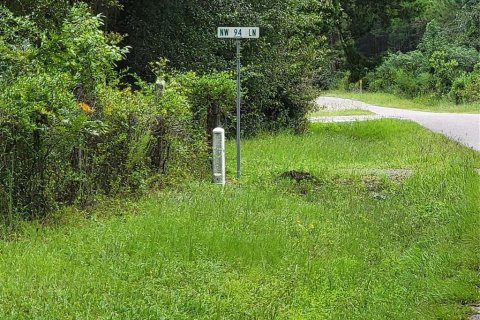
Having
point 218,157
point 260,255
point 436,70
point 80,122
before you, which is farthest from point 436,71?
point 260,255

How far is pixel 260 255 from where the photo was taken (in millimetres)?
6250

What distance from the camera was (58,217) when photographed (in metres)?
7.19

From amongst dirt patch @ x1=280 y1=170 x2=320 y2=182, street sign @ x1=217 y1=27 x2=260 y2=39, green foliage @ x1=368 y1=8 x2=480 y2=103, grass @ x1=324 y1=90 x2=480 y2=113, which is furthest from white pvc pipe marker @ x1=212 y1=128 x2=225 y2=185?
green foliage @ x1=368 y1=8 x2=480 y2=103

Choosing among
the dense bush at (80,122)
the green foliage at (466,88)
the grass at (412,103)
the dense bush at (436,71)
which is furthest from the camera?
the dense bush at (436,71)

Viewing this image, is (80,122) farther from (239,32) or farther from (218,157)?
(239,32)

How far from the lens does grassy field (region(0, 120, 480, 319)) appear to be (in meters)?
4.98

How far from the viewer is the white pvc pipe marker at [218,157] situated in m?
9.72

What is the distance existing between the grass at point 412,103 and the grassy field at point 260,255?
20.9 meters

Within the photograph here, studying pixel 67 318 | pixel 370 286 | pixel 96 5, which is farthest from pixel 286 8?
pixel 67 318

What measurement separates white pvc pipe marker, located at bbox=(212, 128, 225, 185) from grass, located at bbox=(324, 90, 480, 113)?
66.8ft

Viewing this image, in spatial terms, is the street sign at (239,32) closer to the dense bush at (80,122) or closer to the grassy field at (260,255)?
the dense bush at (80,122)

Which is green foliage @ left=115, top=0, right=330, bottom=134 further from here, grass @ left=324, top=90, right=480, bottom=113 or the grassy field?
grass @ left=324, top=90, right=480, bottom=113

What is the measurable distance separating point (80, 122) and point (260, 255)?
99.8 inches

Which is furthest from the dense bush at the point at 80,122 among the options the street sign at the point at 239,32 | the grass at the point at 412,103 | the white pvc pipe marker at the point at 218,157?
the grass at the point at 412,103
